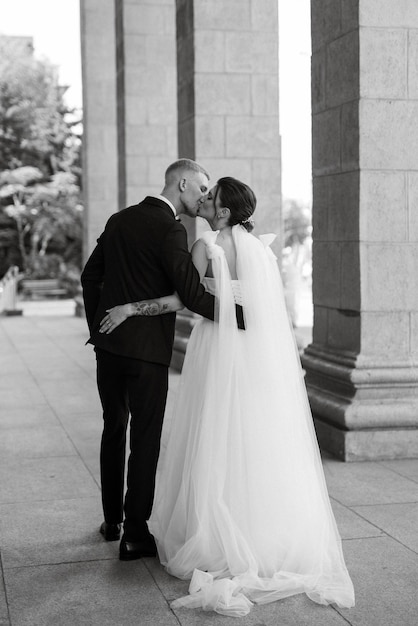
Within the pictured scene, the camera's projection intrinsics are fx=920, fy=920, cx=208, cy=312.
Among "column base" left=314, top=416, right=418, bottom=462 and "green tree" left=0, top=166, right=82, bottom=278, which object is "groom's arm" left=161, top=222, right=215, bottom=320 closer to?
"column base" left=314, top=416, right=418, bottom=462

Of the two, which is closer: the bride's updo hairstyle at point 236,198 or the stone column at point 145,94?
the bride's updo hairstyle at point 236,198

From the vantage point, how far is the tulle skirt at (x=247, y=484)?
439 cm

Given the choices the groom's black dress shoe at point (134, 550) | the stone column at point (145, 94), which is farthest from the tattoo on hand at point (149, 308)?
the stone column at point (145, 94)

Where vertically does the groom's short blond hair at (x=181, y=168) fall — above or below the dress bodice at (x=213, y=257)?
above

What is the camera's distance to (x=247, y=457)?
4543mm

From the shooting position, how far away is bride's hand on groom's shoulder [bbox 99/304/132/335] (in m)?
4.67

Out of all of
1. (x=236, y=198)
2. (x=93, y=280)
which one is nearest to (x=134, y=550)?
(x=93, y=280)

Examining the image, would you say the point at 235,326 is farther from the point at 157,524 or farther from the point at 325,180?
the point at 325,180

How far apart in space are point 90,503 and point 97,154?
1557 cm

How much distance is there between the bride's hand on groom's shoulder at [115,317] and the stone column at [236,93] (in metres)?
6.35

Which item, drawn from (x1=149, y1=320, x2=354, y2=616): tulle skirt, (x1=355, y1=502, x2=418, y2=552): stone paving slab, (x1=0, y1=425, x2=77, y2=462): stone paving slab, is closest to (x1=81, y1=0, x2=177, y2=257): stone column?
(x1=0, y1=425, x2=77, y2=462): stone paving slab

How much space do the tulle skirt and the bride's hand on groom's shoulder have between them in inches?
16.0

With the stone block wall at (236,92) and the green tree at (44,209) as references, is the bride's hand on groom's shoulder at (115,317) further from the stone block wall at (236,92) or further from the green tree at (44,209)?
the green tree at (44,209)

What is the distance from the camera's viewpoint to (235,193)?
4.62 metres
